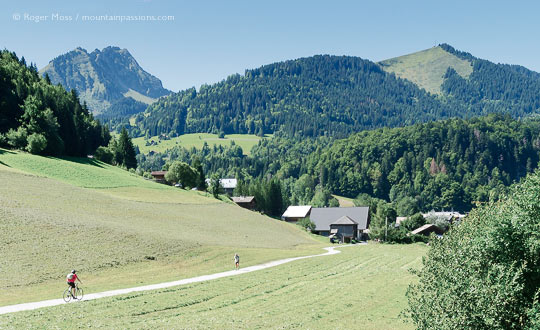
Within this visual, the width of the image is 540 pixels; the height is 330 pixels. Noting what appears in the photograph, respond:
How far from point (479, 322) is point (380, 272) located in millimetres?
28072

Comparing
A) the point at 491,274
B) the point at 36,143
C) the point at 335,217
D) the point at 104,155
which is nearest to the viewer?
the point at 491,274

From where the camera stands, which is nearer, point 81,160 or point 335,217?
point 81,160

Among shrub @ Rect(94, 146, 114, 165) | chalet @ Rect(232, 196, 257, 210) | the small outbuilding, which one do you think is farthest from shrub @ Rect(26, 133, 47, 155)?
the small outbuilding

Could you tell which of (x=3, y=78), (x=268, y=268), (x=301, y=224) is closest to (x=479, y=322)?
(x=268, y=268)

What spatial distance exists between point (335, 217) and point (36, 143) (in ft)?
255

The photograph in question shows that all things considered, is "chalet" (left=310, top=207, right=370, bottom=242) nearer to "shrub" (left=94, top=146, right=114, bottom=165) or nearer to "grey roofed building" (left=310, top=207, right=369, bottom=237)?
"grey roofed building" (left=310, top=207, right=369, bottom=237)

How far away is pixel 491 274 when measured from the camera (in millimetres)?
21672

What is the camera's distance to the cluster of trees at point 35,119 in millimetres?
106706

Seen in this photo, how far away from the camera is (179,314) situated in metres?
28.3

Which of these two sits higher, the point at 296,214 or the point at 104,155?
the point at 104,155

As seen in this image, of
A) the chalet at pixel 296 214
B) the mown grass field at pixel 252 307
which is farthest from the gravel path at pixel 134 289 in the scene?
the chalet at pixel 296 214

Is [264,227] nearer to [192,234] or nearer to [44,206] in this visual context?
[192,234]

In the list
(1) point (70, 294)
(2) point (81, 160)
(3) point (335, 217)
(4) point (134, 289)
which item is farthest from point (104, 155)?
(1) point (70, 294)

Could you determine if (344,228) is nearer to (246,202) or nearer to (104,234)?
(246,202)
